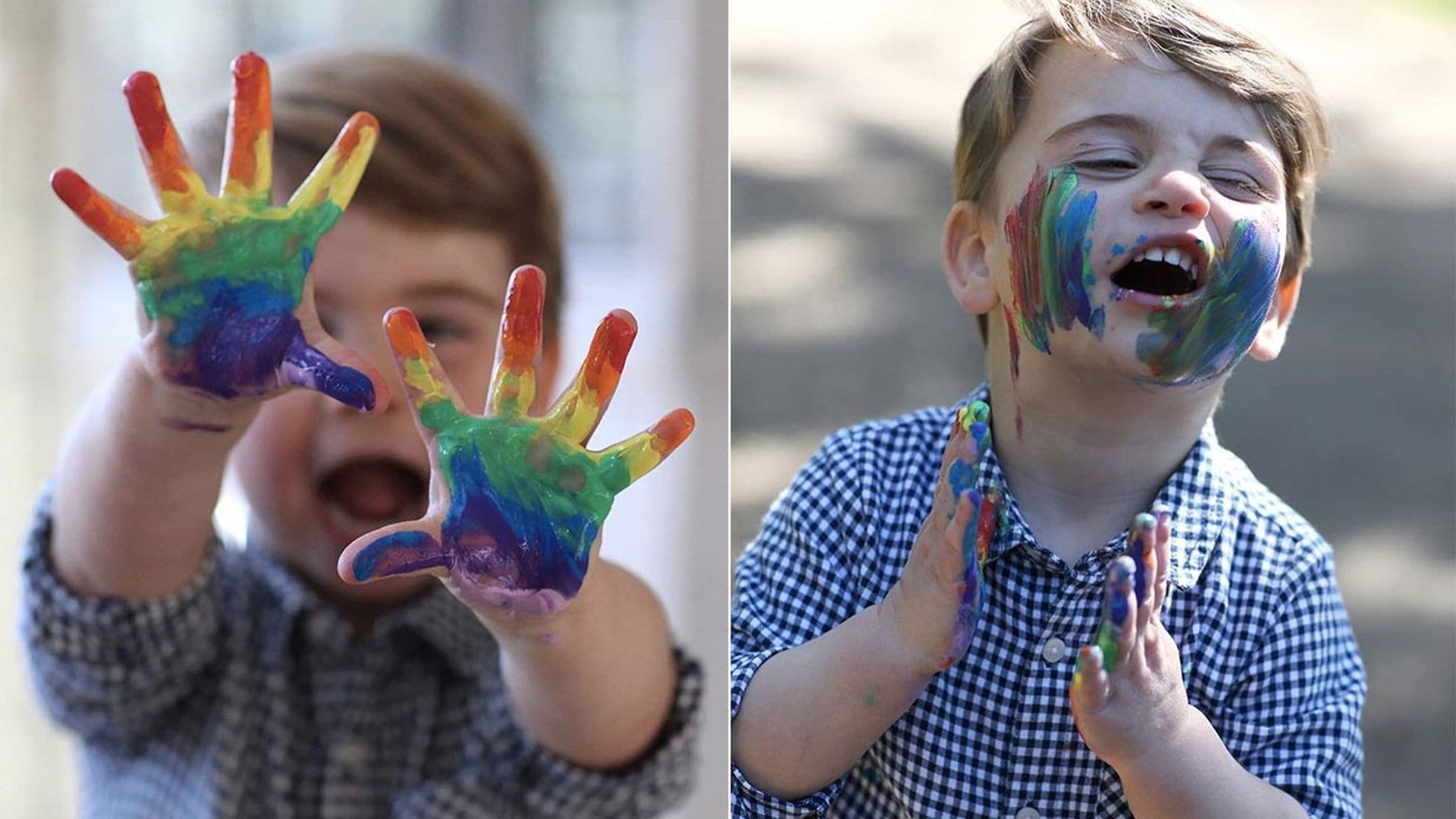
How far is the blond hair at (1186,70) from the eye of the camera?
0.56 metres

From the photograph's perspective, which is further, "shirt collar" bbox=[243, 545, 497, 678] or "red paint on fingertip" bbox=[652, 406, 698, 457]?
"shirt collar" bbox=[243, 545, 497, 678]

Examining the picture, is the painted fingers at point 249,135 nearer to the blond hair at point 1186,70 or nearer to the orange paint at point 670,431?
the orange paint at point 670,431

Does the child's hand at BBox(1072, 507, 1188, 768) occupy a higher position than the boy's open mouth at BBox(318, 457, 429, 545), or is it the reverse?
the boy's open mouth at BBox(318, 457, 429, 545)

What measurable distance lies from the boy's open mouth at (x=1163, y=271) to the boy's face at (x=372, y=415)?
1.30 ft

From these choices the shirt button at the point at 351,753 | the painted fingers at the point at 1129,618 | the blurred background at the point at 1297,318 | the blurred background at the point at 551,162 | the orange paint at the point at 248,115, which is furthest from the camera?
the blurred background at the point at 551,162

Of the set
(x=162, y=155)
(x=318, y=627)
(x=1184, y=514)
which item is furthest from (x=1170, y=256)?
(x=318, y=627)

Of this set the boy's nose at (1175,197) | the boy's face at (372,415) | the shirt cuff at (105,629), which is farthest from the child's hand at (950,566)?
the shirt cuff at (105,629)

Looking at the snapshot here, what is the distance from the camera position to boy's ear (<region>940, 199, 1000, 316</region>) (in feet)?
2.03

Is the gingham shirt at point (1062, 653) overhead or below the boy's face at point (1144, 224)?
below

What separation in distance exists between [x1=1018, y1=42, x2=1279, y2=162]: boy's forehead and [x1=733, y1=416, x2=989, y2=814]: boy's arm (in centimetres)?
15

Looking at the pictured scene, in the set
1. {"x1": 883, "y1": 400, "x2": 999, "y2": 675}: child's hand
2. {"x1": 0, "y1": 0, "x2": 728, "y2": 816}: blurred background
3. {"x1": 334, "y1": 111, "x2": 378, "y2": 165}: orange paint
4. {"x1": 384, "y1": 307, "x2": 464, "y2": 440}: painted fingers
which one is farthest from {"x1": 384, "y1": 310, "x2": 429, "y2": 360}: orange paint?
{"x1": 0, "y1": 0, "x2": 728, "y2": 816}: blurred background

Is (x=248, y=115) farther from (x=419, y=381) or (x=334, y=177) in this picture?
(x=419, y=381)

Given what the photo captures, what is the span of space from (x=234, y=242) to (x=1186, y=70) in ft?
1.38

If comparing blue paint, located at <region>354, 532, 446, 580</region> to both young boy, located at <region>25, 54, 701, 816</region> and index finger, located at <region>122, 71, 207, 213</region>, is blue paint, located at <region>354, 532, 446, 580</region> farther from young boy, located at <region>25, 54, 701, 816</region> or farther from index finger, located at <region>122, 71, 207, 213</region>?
index finger, located at <region>122, 71, 207, 213</region>
